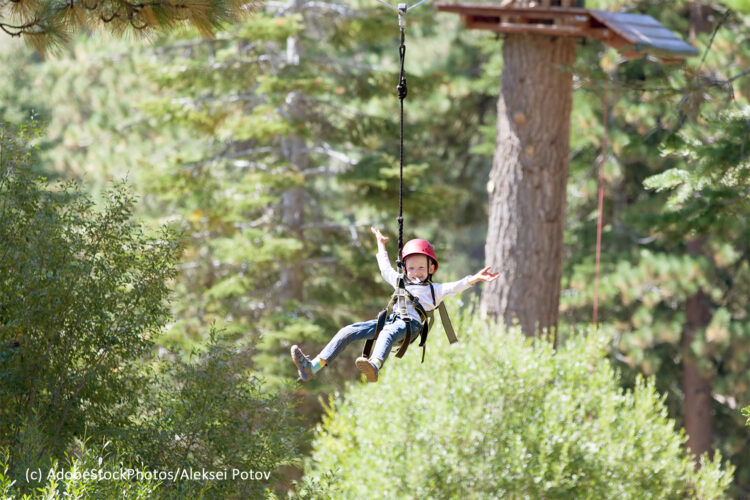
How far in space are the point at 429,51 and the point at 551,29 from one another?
12466 millimetres

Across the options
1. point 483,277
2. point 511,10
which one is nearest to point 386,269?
point 483,277

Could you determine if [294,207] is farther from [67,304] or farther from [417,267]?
[417,267]

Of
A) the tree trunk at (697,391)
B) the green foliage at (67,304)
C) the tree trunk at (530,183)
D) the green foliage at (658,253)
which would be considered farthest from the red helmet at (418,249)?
the tree trunk at (697,391)

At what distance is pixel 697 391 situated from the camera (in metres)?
15.5

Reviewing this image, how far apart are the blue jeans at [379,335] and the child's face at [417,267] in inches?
10.3

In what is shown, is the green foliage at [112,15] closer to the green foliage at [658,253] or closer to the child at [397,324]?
the child at [397,324]

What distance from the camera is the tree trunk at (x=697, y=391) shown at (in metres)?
15.3

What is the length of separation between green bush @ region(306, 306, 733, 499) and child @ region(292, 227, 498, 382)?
378 cm

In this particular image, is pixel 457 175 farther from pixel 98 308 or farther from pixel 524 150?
pixel 98 308

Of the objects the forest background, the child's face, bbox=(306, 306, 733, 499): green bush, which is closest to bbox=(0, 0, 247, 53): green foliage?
the forest background

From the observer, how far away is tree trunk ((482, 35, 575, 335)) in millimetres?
9141

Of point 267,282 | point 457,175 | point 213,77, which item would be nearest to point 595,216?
point 457,175

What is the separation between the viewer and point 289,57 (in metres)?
12.1

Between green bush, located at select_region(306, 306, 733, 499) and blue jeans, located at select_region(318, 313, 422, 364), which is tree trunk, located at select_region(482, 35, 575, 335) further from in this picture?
blue jeans, located at select_region(318, 313, 422, 364)
